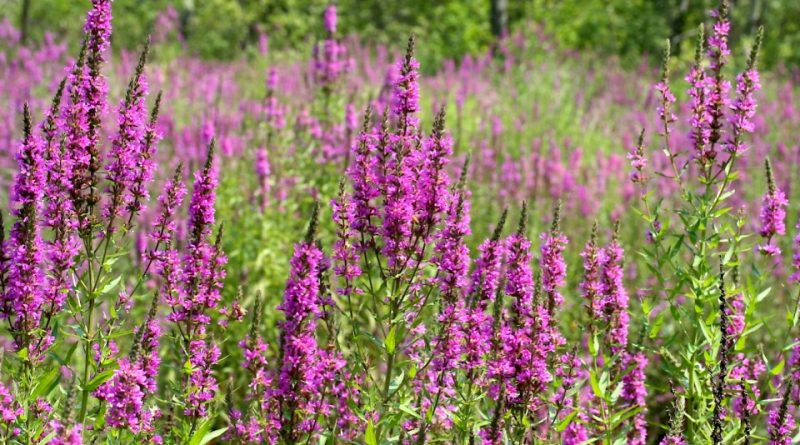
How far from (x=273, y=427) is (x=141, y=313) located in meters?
3.81

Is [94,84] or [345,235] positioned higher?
[94,84]

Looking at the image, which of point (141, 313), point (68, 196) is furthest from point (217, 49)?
point (68, 196)

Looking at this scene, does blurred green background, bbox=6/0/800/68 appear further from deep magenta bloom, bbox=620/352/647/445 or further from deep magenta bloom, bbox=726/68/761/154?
deep magenta bloom, bbox=620/352/647/445

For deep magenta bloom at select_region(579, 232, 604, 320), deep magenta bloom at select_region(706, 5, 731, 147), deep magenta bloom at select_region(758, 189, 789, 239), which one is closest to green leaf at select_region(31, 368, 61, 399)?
deep magenta bloom at select_region(579, 232, 604, 320)

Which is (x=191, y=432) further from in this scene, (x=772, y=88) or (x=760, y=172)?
(x=772, y=88)

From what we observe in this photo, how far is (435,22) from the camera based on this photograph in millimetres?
25594

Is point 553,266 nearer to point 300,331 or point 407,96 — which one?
point 407,96

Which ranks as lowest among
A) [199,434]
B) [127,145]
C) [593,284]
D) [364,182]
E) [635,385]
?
[635,385]

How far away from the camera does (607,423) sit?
12.5 ft

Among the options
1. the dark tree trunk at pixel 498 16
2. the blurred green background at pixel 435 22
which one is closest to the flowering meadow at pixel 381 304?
the blurred green background at pixel 435 22

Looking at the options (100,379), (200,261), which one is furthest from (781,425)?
(100,379)

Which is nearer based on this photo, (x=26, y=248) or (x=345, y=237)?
(x=26, y=248)

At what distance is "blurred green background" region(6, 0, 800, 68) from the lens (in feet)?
77.8

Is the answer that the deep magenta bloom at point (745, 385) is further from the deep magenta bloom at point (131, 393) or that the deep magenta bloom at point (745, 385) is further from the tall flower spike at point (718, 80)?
the deep magenta bloom at point (131, 393)
